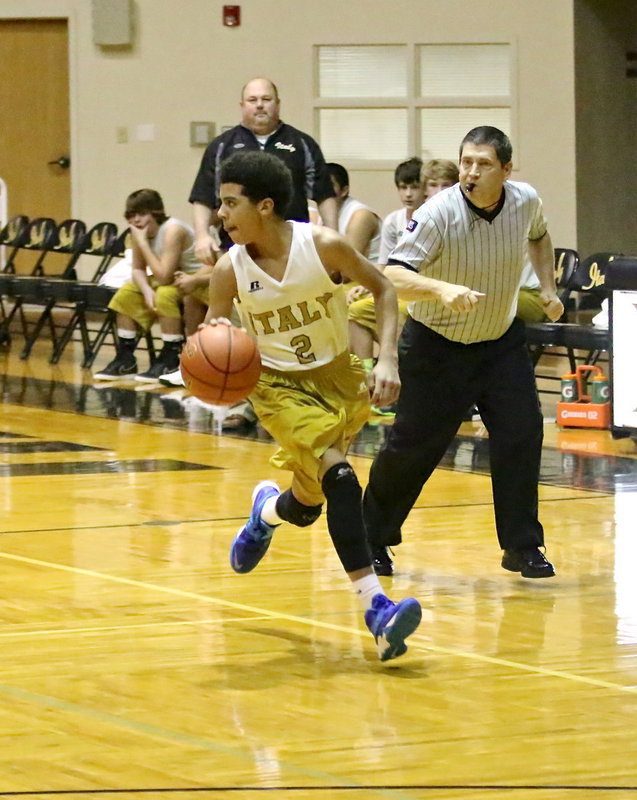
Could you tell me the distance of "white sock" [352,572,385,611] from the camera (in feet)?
14.4

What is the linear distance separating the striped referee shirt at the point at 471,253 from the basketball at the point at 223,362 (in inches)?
33.2

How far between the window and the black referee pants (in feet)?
31.8

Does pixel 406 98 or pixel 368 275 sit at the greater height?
pixel 406 98

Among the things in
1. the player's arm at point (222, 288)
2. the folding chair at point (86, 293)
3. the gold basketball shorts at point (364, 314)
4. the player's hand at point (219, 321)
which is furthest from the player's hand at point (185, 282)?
the player's hand at point (219, 321)

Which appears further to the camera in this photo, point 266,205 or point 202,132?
point 202,132

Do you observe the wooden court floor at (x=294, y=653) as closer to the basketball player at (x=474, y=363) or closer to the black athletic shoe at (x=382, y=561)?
the black athletic shoe at (x=382, y=561)

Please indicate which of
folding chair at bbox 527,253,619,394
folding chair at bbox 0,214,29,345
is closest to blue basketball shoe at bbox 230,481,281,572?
folding chair at bbox 527,253,619,394

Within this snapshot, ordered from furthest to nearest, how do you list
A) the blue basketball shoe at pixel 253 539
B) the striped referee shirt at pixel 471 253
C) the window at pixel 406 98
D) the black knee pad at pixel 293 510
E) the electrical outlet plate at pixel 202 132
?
the electrical outlet plate at pixel 202 132
the window at pixel 406 98
the striped referee shirt at pixel 471 253
the blue basketball shoe at pixel 253 539
the black knee pad at pixel 293 510

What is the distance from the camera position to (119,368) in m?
11.9

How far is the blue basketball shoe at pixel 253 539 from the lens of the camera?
5.08 metres

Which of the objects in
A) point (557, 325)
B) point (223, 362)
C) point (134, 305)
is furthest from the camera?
point (134, 305)

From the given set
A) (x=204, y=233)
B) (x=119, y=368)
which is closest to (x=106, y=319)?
(x=119, y=368)

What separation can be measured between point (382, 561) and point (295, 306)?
1222 millimetres

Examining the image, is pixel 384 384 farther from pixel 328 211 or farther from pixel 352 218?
pixel 352 218
